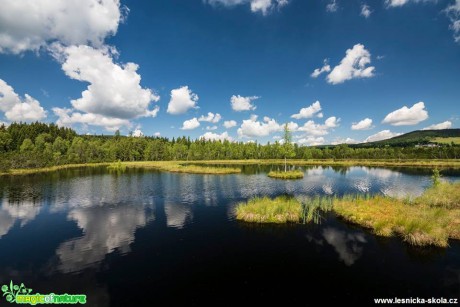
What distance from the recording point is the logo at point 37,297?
15.4 m

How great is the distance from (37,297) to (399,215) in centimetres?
3400

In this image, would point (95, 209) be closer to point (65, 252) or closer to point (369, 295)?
point (65, 252)

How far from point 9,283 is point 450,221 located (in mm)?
41019

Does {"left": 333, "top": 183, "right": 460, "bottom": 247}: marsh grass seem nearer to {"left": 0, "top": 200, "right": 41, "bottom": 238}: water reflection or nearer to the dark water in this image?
the dark water

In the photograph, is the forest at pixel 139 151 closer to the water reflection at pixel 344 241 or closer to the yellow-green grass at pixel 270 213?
the yellow-green grass at pixel 270 213

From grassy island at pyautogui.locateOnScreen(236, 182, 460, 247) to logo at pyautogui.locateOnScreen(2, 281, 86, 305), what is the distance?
65.0 feet

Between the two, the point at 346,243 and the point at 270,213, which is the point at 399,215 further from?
the point at 270,213

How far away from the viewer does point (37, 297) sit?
15.9m

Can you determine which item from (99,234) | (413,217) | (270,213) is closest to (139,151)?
(99,234)

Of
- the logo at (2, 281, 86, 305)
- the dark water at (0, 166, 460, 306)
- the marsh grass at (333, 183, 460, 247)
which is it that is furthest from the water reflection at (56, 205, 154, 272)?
the marsh grass at (333, 183, 460, 247)

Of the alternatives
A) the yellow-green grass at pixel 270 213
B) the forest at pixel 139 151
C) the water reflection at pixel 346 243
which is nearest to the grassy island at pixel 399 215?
the yellow-green grass at pixel 270 213

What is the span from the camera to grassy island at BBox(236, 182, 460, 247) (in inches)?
950

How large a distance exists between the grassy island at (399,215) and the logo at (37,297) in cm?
1983

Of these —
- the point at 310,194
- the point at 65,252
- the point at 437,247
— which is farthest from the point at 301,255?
the point at 310,194
